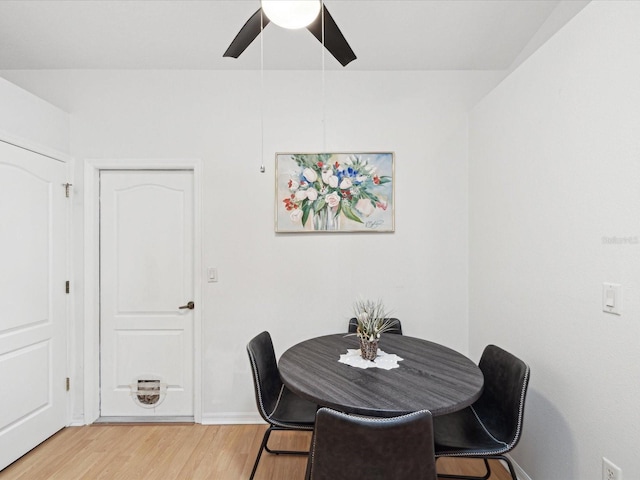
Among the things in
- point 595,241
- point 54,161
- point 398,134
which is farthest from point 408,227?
point 54,161

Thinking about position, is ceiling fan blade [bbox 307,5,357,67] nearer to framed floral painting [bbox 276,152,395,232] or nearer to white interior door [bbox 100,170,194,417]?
framed floral painting [bbox 276,152,395,232]

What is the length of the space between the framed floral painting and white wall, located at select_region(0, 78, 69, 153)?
1.64m

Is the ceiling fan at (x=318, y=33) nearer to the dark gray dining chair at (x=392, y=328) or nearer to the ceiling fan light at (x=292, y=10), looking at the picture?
the ceiling fan light at (x=292, y=10)

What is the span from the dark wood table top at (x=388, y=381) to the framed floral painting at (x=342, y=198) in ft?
3.19

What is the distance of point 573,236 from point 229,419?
2550mm

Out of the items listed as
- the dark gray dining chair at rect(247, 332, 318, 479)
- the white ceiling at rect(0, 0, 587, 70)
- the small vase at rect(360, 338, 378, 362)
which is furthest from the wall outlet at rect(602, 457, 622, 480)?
the white ceiling at rect(0, 0, 587, 70)

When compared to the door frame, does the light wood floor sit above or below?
below

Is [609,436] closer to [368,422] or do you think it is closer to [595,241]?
[595,241]

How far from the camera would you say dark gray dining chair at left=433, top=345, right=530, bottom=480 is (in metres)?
1.46

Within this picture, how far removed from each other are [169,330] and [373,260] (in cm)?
171

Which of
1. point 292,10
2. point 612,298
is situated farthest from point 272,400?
point 292,10

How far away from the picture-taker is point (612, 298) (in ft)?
4.30

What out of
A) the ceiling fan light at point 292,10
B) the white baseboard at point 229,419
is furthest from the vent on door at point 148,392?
the ceiling fan light at point 292,10

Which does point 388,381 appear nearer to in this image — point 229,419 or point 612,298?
point 612,298
